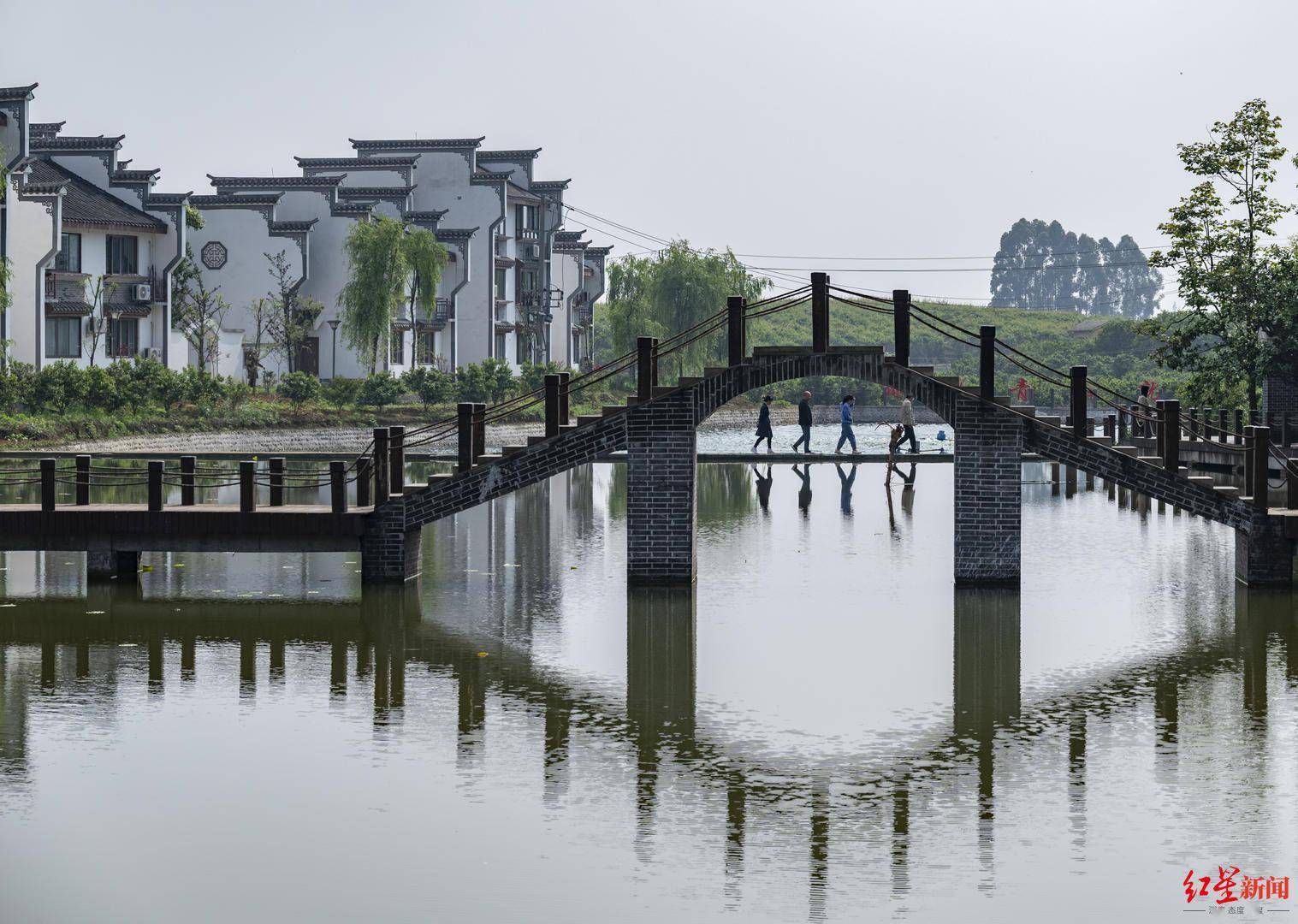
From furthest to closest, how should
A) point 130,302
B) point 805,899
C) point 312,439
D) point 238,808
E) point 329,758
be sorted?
point 130,302 < point 312,439 < point 329,758 < point 238,808 < point 805,899

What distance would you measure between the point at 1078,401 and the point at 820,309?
3740 millimetres

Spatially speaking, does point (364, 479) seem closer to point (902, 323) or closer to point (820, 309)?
point (820, 309)

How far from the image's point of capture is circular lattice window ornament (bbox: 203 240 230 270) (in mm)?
69562

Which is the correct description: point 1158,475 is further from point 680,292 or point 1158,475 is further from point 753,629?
point 680,292

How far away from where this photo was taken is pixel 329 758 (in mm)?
13109

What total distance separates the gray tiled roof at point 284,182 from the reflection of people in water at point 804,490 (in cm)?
3251

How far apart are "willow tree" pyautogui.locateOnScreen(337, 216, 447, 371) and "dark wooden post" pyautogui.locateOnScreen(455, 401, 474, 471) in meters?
44.8

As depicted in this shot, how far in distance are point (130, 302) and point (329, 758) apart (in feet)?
175

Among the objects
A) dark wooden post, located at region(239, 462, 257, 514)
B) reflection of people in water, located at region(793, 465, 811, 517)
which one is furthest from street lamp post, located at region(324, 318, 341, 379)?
dark wooden post, located at region(239, 462, 257, 514)

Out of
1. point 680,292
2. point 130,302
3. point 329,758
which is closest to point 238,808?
point 329,758

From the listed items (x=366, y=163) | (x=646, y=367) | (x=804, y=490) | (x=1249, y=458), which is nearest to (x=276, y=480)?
(x=646, y=367)

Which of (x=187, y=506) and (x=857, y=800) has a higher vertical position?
(x=187, y=506)

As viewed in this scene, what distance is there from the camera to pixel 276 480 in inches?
941

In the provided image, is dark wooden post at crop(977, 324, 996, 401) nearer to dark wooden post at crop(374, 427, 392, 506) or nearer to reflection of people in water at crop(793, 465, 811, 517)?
dark wooden post at crop(374, 427, 392, 506)
